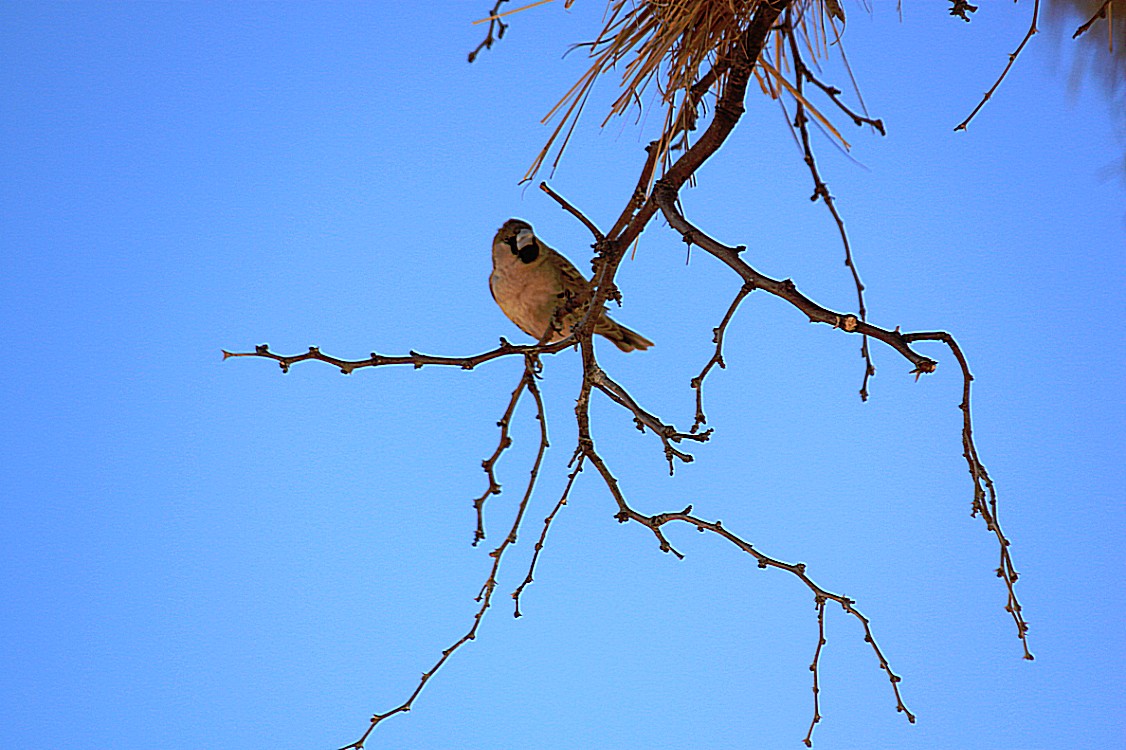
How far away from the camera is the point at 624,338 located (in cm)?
94

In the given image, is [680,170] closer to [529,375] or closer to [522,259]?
[529,375]

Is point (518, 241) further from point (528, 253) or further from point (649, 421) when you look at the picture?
point (649, 421)

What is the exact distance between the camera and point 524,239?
2.79 feet

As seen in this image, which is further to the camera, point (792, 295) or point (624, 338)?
point (624, 338)

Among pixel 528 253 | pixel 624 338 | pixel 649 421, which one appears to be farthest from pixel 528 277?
pixel 649 421

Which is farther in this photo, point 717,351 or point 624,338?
point 624,338

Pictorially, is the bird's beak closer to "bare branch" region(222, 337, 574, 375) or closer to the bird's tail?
the bird's tail

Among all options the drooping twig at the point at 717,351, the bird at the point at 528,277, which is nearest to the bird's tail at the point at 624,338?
the bird at the point at 528,277

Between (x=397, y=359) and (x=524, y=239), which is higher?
(x=524, y=239)

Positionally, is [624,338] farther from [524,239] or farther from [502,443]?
[502,443]

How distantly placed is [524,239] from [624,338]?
0.47 ft

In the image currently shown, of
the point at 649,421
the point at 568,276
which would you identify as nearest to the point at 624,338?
the point at 568,276

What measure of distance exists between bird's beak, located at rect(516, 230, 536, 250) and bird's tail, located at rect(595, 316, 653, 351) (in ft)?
0.35

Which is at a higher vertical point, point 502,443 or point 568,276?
point 568,276
